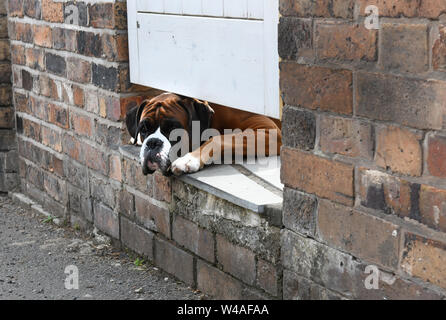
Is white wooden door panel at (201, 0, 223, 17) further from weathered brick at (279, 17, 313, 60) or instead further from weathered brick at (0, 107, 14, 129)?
weathered brick at (0, 107, 14, 129)

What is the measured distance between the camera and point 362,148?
264 centimetres

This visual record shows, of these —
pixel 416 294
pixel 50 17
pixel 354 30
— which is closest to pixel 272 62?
pixel 354 30

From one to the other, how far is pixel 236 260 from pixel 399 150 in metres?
1.32

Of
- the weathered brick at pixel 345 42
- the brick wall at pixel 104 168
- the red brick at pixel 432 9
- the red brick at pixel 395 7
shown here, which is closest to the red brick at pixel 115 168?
the brick wall at pixel 104 168

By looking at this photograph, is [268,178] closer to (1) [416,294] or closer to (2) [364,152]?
(2) [364,152]

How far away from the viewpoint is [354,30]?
258 cm

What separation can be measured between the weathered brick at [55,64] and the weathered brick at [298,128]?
2511mm

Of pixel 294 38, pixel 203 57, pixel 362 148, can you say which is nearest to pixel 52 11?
pixel 203 57

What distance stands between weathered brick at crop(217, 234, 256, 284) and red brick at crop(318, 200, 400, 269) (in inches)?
25.5

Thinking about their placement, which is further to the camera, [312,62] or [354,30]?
[312,62]

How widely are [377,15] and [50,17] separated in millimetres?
3225

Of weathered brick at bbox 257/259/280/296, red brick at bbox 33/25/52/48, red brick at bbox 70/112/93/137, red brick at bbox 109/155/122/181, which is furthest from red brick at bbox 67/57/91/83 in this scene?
weathered brick at bbox 257/259/280/296

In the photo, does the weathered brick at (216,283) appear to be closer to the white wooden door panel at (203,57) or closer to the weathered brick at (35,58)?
the white wooden door panel at (203,57)

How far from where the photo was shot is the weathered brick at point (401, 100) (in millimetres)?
2312
